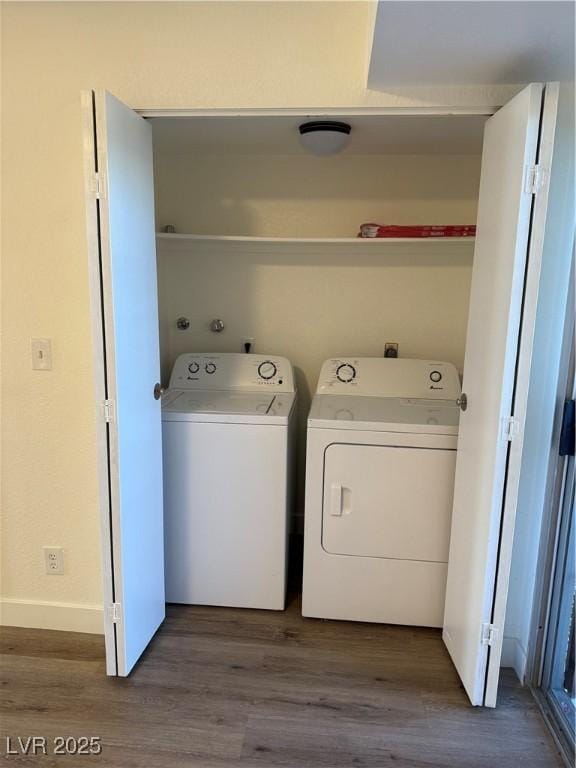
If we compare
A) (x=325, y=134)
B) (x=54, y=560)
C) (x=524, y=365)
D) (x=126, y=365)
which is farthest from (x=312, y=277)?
(x=54, y=560)

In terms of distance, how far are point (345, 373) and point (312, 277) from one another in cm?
55

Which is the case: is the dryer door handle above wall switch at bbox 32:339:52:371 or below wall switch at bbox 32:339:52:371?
below

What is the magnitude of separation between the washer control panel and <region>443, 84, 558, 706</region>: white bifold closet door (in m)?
1.00

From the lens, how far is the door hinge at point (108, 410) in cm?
174

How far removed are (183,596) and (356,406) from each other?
1.15 meters

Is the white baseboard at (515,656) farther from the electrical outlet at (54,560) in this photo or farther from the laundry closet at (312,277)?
the electrical outlet at (54,560)

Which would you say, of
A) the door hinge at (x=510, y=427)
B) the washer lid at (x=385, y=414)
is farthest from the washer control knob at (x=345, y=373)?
the door hinge at (x=510, y=427)

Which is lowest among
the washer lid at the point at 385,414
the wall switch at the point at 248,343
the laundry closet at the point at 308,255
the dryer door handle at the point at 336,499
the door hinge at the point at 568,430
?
the dryer door handle at the point at 336,499

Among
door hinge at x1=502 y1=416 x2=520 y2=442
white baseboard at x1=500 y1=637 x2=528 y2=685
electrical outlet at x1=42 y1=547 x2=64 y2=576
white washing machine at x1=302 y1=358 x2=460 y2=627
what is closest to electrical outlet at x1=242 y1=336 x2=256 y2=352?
white washing machine at x1=302 y1=358 x2=460 y2=627

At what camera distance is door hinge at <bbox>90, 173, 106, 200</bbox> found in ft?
5.26

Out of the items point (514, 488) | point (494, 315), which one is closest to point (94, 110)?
point (494, 315)

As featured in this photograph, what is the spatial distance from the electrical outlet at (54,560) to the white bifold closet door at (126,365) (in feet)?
1.33

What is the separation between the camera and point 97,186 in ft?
5.28

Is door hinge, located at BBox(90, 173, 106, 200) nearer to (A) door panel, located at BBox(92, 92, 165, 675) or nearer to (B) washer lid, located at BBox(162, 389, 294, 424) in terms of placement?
(A) door panel, located at BBox(92, 92, 165, 675)
